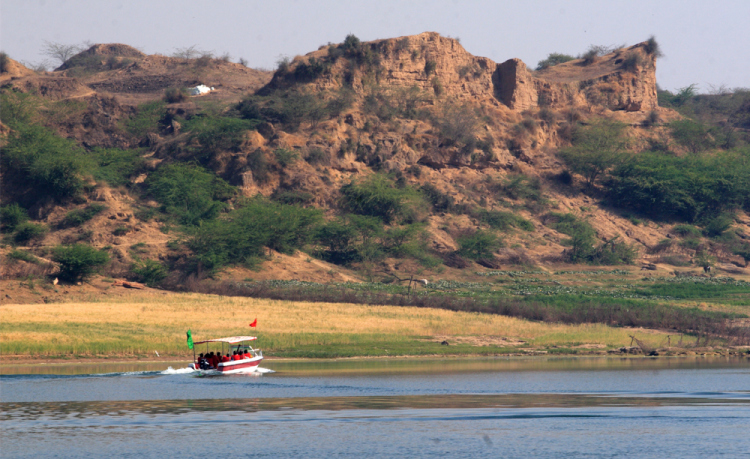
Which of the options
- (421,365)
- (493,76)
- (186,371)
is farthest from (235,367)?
(493,76)

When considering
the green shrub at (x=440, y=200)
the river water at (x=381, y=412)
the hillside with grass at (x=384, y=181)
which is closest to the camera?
the river water at (x=381, y=412)

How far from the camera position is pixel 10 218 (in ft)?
193

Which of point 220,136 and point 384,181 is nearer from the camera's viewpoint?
point 384,181

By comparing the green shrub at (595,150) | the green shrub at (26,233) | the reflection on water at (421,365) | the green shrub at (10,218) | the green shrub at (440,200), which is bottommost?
the reflection on water at (421,365)

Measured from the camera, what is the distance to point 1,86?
262ft

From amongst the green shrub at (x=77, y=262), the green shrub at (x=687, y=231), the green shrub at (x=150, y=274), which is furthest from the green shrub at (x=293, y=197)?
the green shrub at (x=687, y=231)

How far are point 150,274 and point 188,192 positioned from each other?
551 inches

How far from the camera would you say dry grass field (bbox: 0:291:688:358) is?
108 feet

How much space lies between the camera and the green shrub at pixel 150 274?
2030 inches

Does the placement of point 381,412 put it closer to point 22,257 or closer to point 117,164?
point 22,257

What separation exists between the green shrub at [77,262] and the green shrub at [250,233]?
277 inches

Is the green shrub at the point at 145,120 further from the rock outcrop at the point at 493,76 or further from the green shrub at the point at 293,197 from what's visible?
the green shrub at the point at 293,197

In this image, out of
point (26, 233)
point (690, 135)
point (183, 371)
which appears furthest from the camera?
point (690, 135)

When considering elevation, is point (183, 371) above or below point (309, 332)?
below
